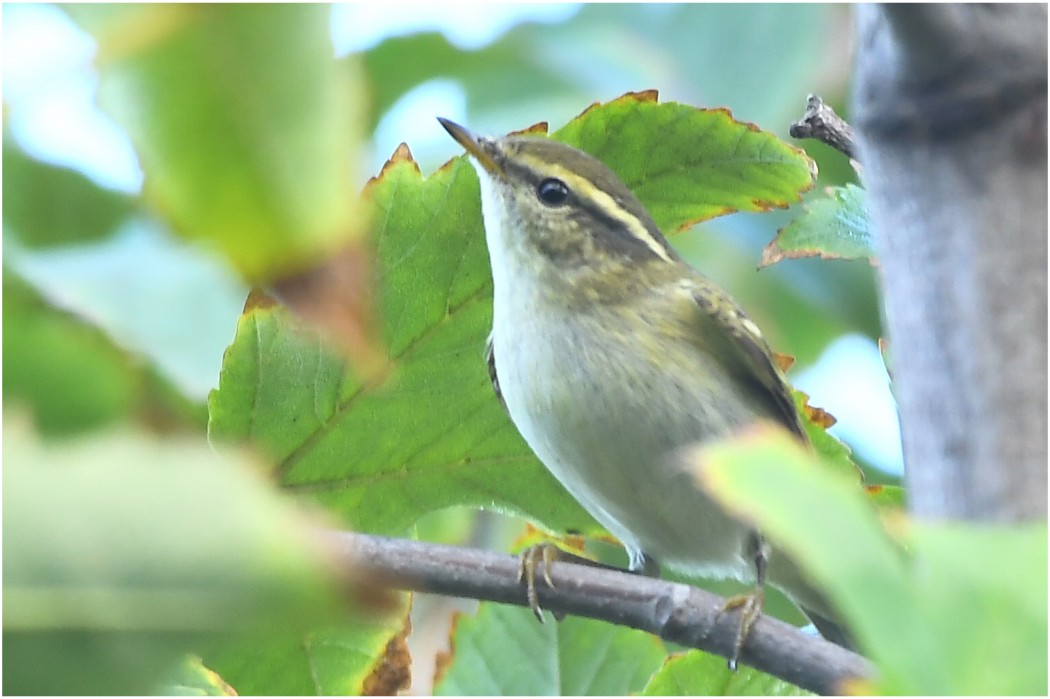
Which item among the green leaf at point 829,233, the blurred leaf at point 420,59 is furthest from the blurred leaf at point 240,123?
the green leaf at point 829,233

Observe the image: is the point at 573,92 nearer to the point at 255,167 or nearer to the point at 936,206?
the point at 936,206

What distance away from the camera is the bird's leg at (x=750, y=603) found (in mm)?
1501

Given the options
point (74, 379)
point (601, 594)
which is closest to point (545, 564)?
point (601, 594)

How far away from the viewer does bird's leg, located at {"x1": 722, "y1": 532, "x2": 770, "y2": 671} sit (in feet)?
4.92

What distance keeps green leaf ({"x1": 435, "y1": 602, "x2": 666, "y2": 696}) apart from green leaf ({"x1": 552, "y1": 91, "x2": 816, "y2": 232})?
80 cm

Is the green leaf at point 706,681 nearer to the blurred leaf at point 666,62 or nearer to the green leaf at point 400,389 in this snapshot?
the green leaf at point 400,389

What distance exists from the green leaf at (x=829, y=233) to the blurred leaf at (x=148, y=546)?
67.2 inches

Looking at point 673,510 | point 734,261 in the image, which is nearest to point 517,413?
point 673,510

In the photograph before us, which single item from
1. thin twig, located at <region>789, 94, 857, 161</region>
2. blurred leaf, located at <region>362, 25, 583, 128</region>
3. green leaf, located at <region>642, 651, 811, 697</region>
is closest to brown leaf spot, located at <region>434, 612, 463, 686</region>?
green leaf, located at <region>642, 651, 811, 697</region>

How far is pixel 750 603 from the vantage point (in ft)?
5.58

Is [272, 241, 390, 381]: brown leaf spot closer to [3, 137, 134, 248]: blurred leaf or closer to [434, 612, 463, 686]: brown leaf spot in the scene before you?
[3, 137, 134, 248]: blurred leaf

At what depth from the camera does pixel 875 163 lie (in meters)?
0.88

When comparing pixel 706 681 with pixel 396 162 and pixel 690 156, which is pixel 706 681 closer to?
pixel 690 156

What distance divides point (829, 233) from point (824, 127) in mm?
217
